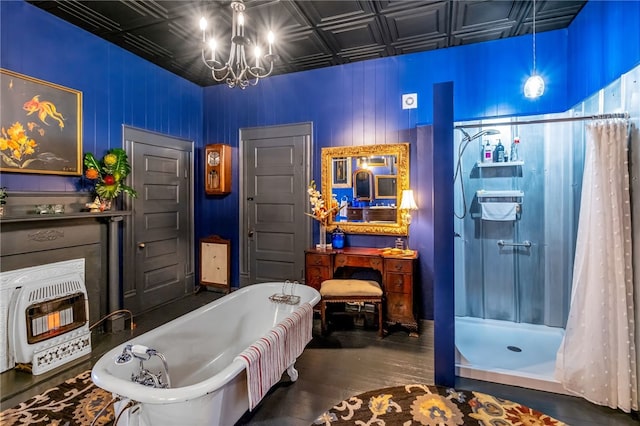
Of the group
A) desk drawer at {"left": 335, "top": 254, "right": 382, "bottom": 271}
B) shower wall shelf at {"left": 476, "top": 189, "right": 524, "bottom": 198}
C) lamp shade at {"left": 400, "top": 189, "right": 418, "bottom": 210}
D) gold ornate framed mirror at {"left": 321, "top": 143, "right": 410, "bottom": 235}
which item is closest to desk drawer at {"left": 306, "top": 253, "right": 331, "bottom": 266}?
desk drawer at {"left": 335, "top": 254, "right": 382, "bottom": 271}

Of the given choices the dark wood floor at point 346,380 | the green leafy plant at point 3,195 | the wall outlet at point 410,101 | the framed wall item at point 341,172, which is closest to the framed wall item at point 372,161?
the framed wall item at point 341,172

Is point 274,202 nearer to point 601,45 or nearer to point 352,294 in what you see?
point 352,294

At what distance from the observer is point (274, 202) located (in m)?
4.18

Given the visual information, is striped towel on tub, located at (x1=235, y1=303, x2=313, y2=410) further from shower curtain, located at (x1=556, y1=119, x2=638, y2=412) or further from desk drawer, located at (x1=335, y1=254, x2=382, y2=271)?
shower curtain, located at (x1=556, y1=119, x2=638, y2=412)

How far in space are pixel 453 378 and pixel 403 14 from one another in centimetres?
309

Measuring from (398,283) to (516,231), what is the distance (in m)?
1.37

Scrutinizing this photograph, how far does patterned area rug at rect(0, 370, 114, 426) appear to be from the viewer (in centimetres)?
192

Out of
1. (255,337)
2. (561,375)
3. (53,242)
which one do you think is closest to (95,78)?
(53,242)

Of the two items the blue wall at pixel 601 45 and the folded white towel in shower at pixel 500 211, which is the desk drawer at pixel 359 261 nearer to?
the folded white towel in shower at pixel 500 211

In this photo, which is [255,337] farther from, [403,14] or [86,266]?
[403,14]

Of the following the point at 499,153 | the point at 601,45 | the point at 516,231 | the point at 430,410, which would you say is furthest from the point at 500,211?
the point at 430,410

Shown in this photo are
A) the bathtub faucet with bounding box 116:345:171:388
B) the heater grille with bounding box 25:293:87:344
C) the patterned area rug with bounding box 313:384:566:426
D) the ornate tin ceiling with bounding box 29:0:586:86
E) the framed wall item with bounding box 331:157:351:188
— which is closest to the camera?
the bathtub faucet with bounding box 116:345:171:388

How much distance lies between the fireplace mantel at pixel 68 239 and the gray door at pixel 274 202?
5.03 ft

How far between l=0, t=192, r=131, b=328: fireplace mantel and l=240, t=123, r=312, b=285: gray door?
1.53m
